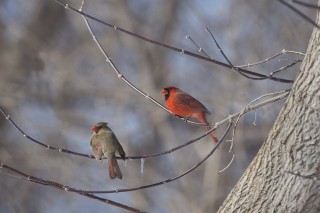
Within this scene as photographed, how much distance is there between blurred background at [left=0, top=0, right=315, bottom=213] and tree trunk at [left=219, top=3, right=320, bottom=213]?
18.2ft

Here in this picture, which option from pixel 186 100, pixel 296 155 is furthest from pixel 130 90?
pixel 296 155

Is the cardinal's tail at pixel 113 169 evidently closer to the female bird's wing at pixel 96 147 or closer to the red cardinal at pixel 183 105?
the female bird's wing at pixel 96 147

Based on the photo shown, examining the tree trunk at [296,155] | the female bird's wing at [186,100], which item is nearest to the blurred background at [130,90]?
the female bird's wing at [186,100]

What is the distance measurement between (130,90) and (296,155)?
774 cm

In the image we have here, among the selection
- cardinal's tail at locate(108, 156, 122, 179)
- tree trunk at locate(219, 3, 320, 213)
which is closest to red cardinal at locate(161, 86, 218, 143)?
cardinal's tail at locate(108, 156, 122, 179)

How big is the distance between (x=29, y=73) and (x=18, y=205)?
1958 millimetres

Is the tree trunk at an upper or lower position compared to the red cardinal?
lower

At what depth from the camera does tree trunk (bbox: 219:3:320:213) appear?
9.57 ft

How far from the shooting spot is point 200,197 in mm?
9789

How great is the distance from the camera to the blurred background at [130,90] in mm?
9734

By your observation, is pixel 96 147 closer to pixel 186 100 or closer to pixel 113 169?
pixel 113 169

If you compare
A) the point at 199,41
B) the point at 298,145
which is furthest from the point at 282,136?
the point at 199,41

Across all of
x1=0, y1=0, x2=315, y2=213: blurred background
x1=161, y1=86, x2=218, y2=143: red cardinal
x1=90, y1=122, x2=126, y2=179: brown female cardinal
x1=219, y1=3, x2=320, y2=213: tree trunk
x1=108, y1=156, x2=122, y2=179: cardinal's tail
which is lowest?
x1=219, y1=3, x2=320, y2=213: tree trunk

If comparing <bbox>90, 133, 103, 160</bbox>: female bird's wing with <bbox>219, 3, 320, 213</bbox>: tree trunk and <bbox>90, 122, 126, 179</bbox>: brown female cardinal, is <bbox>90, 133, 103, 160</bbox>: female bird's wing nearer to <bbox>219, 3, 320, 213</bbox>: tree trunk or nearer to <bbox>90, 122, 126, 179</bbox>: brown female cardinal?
<bbox>90, 122, 126, 179</bbox>: brown female cardinal
